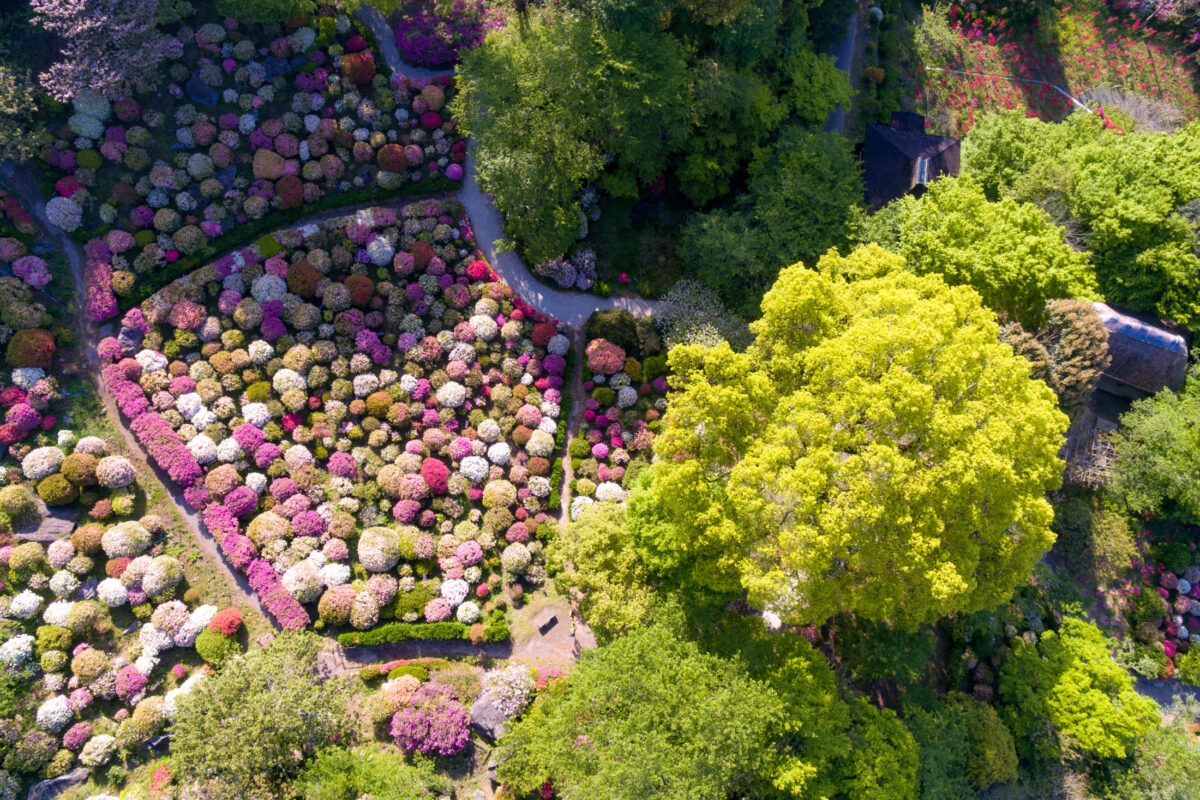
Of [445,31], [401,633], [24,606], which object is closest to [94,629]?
[24,606]

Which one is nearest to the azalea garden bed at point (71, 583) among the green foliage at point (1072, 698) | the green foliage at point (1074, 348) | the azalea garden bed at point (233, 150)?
the azalea garden bed at point (233, 150)

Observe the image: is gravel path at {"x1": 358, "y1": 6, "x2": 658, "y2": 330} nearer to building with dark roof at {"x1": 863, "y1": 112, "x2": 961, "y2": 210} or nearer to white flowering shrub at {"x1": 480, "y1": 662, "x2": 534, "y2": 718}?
building with dark roof at {"x1": 863, "y1": 112, "x2": 961, "y2": 210}

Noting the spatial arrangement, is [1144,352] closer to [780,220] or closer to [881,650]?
[780,220]

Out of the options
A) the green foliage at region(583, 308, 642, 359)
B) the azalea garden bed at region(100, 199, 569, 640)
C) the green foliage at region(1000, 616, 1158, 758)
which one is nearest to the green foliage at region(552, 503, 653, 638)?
the azalea garden bed at region(100, 199, 569, 640)

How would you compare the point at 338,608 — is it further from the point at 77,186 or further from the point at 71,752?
the point at 77,186

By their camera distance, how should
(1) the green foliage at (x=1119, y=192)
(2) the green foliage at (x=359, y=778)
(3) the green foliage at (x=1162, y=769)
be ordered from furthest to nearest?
(1) the green foliage at (x=1119, y=192)
(3) the green foliage at (x=1162, y=769)
(2) the green foliage at (x=359, y=778)

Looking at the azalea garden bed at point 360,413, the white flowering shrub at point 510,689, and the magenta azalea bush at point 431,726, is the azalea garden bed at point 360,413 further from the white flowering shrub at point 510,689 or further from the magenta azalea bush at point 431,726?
the magenta azalea bush at point 431,726
